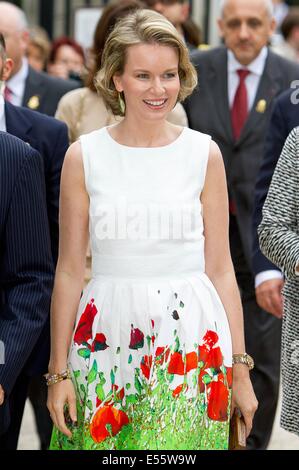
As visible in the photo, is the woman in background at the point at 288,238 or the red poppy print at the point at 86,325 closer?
the red poppy print at the point at 86,325

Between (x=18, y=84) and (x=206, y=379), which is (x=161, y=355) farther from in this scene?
(x=18, y=84)

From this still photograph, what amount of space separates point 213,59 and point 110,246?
2.88m

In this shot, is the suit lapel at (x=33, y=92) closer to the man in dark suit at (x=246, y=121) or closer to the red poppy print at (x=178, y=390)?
the man in dark suit at (x=246, y=121)

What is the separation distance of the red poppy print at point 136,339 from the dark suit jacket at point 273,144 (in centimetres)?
132

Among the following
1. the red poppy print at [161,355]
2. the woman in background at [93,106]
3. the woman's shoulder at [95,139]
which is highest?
the woman in background at [93,106]

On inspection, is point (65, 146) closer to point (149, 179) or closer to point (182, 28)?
point (149, 179)

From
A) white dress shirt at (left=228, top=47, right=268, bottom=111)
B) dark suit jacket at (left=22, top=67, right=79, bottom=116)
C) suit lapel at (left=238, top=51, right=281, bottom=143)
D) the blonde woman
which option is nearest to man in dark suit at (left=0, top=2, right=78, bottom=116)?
dark suit jacket at (left=22, top=67, right=79, bottom=116)

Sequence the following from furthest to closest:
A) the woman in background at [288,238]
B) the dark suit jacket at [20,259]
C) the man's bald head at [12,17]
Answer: the man's bald head at [12,17] → the woman in background at [288,238] → the dark suit jacket at [20,259]

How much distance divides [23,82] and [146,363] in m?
3.41

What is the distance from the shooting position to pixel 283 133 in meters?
4.94

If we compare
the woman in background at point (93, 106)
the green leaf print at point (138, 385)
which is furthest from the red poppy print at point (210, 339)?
the woman in background at point (93, 106)

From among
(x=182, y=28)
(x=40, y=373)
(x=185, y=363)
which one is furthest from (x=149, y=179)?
(x=182, y=28)

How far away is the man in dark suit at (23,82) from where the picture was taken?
21.7ft

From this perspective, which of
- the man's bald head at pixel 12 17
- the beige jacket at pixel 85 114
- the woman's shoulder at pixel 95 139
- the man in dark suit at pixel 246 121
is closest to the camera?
the woman's shoulder at pixel 95 139
